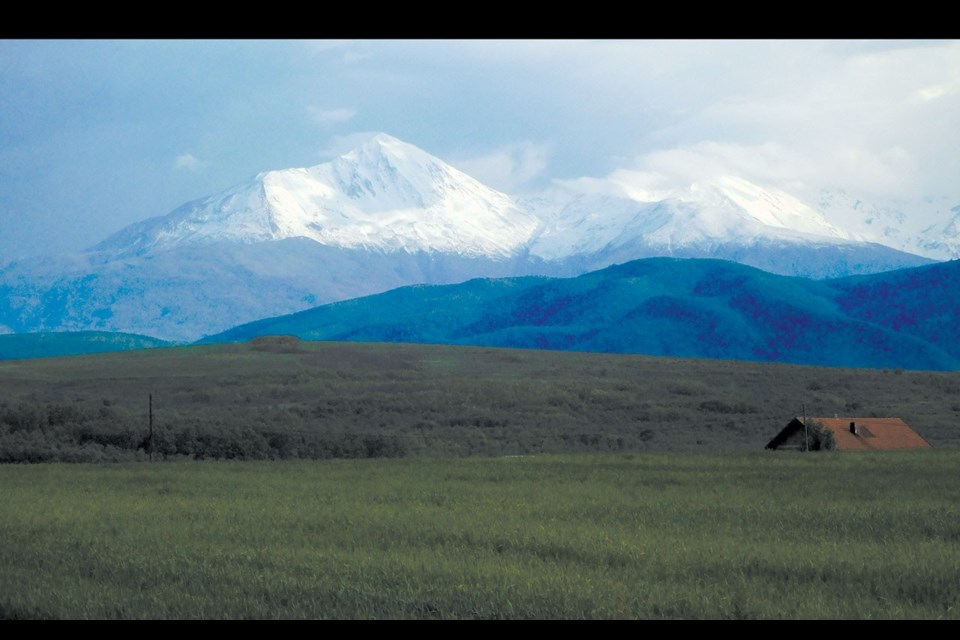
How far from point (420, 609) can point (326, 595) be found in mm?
1356

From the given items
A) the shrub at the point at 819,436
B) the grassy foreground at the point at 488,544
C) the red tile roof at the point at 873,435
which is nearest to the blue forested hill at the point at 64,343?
the red tile roof at the point at 873,435

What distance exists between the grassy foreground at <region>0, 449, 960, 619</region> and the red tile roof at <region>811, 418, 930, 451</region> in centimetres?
1381

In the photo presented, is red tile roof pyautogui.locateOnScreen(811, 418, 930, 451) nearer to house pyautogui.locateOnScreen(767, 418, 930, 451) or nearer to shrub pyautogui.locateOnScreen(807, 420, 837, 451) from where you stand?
house pyautogui.locateOnScreen(767, 418, 930, 451)

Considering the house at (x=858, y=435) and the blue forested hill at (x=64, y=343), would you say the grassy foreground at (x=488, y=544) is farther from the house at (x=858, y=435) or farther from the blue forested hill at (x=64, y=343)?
the blue forested hill at (x=64, y=343)

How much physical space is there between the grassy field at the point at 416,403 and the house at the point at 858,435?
90.7 inches

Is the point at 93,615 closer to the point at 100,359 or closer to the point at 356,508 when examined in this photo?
the point at 356,508

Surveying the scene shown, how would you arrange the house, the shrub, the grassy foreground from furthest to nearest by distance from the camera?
1. the house
2. the shrub
3. the grassy foreground

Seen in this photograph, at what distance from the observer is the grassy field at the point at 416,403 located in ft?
159

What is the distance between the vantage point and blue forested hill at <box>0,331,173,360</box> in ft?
597

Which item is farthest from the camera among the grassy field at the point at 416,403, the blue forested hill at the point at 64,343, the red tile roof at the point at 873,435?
the blue forested hill at the point at 64,343

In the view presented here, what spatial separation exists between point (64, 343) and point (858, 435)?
165 meters

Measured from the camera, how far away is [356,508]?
22594 millimetres

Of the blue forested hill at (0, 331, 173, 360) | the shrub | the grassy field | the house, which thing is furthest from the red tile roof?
the blue forested hill at (0, 331, 173, 360)

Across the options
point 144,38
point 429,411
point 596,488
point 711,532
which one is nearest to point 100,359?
point 429,411
